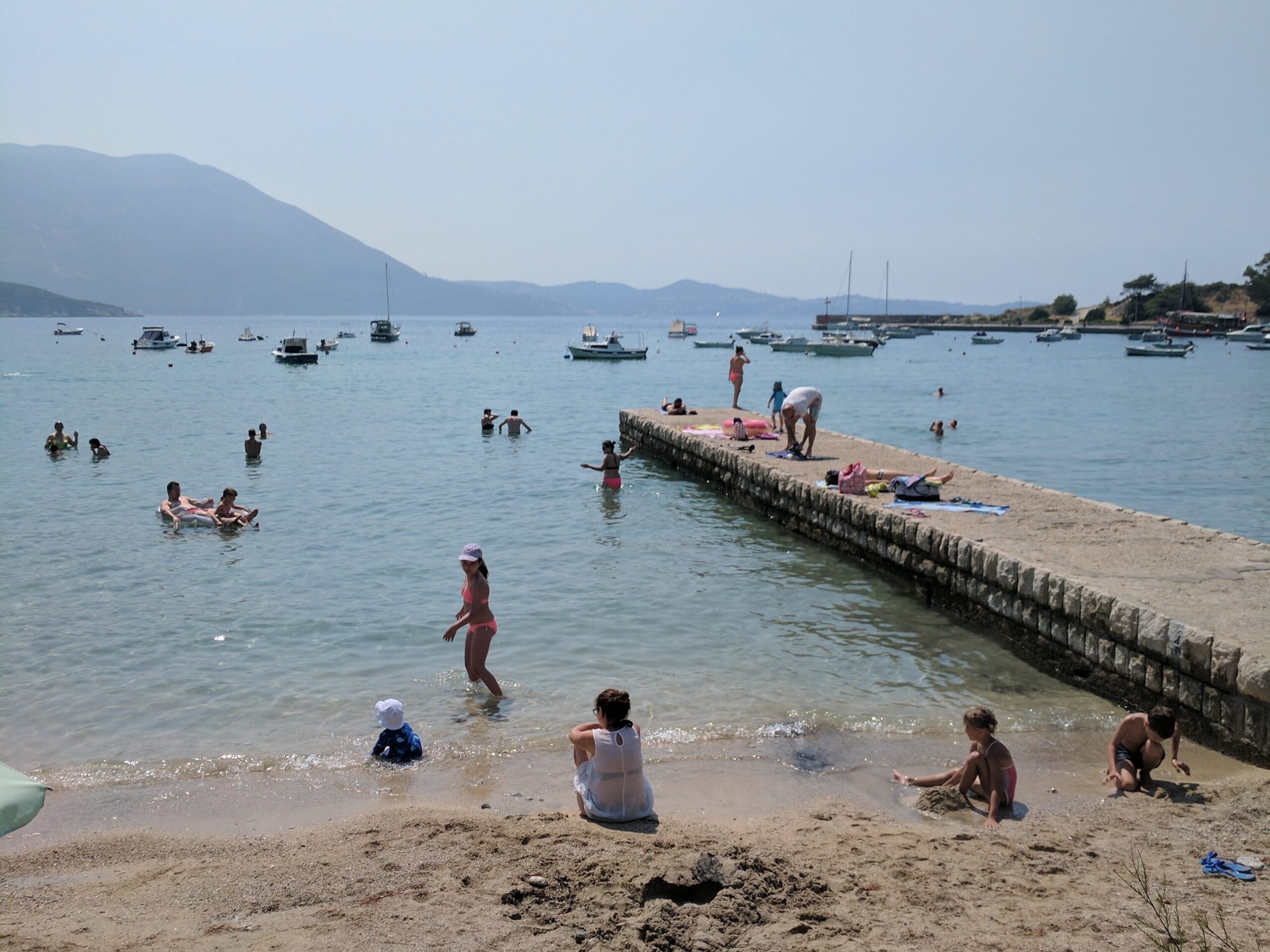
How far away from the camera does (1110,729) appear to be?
26.7ft

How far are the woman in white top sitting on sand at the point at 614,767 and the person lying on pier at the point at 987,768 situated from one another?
2347 mm

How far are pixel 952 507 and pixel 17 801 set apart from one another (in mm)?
11269

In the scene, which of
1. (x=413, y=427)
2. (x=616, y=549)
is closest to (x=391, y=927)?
(x=616, y=549)

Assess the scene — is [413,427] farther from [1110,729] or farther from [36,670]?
[1110,729]

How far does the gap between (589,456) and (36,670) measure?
57.5 ft

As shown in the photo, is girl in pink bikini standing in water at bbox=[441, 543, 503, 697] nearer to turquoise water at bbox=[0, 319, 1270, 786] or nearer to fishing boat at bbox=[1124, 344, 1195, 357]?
turquoise water at bbox=[0, 319, 1270, 786]

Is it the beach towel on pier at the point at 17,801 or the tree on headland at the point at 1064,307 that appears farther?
the tree on headland at the point at 1064,307

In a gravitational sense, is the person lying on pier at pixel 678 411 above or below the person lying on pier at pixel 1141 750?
above

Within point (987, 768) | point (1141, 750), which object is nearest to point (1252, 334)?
point (1141, 750)

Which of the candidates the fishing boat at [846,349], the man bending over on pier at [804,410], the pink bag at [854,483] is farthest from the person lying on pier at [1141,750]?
the fishing boat at [846,349]

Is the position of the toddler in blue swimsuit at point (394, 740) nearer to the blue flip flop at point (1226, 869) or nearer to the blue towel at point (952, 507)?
the blue flip flop at point (1226, 869)

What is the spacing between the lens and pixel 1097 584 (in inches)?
348

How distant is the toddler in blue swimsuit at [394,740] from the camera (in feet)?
25.2

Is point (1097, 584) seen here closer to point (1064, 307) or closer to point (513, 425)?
point (513, 425)
